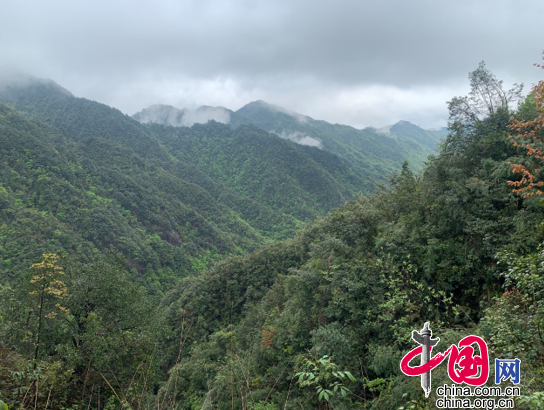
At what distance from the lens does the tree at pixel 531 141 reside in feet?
18.0

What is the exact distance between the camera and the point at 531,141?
30.1ft

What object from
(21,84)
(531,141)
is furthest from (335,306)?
(21,84)

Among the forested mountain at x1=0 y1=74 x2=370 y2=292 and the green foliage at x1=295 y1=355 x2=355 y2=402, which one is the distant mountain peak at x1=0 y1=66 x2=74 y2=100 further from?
the green foliage at x1=295 y1=355 x2=355 y2=402

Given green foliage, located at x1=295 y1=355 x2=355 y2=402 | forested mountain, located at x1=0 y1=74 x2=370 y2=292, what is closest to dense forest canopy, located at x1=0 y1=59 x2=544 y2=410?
green foliage, located at x1=295 y1=355 x2=355 y2=402

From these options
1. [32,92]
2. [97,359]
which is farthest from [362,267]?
[32,92]

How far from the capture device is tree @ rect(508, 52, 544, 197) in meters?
5.49

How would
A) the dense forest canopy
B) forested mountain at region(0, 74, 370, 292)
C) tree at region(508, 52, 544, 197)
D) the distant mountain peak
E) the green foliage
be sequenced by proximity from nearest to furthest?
1. the green foliage
2. the dense forest canopy
3. tree at region(508, 52, 544, 197)
4. forested mountain at region(0, 74, 370, 292)
5. the distant mountain peak

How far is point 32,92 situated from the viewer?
546 ft

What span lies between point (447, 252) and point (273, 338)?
26.2ft

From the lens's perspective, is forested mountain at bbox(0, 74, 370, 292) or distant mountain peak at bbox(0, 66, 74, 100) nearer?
forested mountain at bbox(0, 74, 370, 292)

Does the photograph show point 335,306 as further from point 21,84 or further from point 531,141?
point 21,84

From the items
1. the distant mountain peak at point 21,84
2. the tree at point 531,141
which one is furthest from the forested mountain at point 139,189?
the tree at point 531,141

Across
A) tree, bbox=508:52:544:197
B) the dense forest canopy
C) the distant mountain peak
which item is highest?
the distant mountain peak

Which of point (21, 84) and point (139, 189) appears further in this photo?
point (21, 84)
